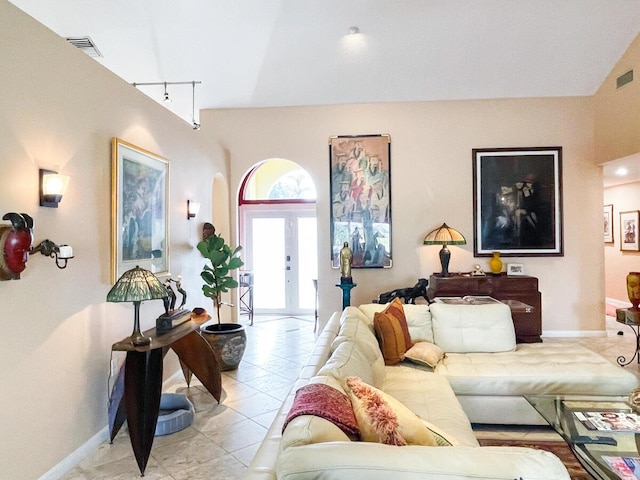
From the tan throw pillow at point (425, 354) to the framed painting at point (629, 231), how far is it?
21.7 feet

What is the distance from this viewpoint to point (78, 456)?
2.92 meters

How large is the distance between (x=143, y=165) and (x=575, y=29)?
5092 mm

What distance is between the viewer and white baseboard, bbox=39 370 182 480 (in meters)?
2.69

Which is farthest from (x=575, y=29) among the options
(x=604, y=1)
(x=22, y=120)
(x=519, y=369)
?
(x=22, y=120)

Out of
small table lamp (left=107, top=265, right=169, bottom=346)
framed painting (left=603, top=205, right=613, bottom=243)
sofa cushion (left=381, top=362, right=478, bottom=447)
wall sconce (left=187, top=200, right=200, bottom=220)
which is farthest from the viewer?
framed painting (left=603, top=205, right=613, bottom=243)

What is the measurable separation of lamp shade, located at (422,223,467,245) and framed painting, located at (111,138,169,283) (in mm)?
3474

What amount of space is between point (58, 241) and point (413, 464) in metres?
2.52

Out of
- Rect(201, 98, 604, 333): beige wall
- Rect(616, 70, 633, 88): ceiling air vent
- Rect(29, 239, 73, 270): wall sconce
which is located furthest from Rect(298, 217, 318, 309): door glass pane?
Rect(29, 239, 73, 270): wall sconce

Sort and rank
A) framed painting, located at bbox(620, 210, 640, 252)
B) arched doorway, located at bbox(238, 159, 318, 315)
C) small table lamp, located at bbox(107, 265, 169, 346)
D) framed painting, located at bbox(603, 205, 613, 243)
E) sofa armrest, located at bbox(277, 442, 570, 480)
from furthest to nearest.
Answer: framed painting, located at bbox(603, 205, 613, 243)
framed painting, located at bbox(620, 210, 640, 252)
arched doorway, located at bbox(238, 159, 318, 315)
small table lamp, located at bbox(107, 265, 169, 346)
sofa armrest, located at bbox(277, 442, 570, 480)

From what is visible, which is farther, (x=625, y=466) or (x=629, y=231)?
(x=629, y=231)

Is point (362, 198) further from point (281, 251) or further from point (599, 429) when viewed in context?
point (599, 429)

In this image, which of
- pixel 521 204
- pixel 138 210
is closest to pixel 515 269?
pixel 521 204

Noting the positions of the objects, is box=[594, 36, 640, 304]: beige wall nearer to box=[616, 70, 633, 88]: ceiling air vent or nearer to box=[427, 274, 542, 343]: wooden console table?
box=[616, 70, 633, 88]: ceiling air vent

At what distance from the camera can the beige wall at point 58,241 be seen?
239cm
